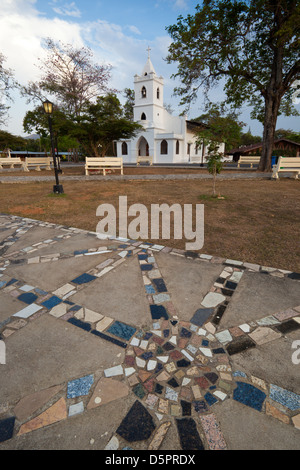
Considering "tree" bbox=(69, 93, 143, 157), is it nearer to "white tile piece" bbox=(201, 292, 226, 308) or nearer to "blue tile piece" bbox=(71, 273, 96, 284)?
"blue tile piece" bbox=(71, 273, 96, 284)

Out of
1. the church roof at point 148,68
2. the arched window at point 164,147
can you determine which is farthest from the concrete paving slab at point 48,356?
the church roof at point 148,68

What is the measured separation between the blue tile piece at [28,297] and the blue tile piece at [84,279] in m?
0.51

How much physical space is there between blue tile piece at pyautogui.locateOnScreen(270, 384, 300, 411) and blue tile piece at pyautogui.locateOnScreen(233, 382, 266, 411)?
0.26 feet

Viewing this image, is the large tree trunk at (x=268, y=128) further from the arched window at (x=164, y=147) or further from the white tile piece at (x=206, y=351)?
the arched window at (x=164, y=147)

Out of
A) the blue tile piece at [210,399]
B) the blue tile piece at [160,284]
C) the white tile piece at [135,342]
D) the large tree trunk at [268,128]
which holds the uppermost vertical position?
the large tree trunk at [268,128]

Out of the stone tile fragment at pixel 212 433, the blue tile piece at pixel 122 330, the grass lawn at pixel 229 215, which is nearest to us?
the stone tile fragment at pixel 212 433

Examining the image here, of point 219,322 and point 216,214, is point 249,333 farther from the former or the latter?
point 216,214

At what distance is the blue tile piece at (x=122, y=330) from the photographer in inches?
83.4

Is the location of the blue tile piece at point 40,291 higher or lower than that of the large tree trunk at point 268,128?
lower

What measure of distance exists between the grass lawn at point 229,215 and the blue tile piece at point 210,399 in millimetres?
2345

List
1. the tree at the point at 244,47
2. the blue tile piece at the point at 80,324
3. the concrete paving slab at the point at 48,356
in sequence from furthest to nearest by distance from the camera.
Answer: the tree at the point at 244,47 → the blue tile piece at the point at 80,324 → the concrete paving slab at the point at 48,356

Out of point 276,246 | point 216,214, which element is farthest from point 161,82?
point 276,246

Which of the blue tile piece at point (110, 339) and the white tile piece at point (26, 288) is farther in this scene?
the white tile piece at point (26, 288)

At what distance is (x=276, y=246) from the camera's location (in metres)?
4.03
